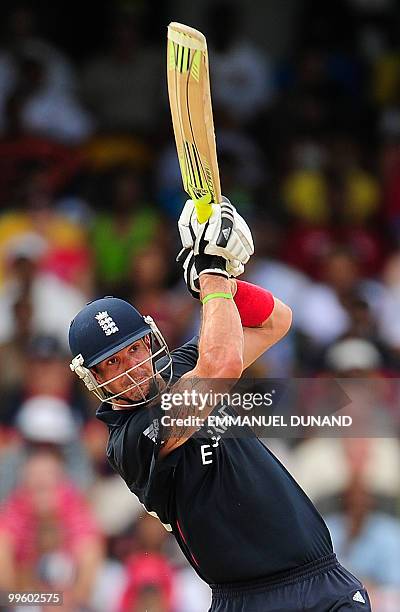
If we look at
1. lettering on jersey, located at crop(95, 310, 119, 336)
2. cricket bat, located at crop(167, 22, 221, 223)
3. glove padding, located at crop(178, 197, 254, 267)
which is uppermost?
cricket bat, located at crop(167, 22, 221, 223)

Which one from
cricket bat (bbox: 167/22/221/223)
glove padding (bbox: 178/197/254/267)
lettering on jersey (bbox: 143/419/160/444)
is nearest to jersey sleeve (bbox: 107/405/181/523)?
lettering on jersey (bbox: 143/419/160/444)

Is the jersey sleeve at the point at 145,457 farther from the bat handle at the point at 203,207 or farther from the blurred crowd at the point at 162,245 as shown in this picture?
the blurred crowd at the point at 162,245

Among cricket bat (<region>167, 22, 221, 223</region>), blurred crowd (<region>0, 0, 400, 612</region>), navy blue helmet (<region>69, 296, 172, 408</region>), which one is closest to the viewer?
navy blue helmet (<region>69, 296, 172, 408</region>)

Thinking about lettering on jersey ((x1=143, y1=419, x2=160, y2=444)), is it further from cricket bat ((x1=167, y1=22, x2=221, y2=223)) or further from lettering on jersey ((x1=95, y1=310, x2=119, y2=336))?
cricket bat ((x1=167, y1=22, x2=221, y2=223))

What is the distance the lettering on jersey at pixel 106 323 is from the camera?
3613 millimetres

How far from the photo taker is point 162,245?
25.2 ft

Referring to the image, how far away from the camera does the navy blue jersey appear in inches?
143

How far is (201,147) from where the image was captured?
12.6 ft

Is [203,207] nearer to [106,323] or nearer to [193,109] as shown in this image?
[193,109]

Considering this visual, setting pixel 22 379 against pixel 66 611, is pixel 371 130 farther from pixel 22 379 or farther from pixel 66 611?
pixel 66 611

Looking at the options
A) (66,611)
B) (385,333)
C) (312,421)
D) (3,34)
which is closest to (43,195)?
(3,34)

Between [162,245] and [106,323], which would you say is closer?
[106,323]

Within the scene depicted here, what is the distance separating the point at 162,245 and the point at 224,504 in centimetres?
416

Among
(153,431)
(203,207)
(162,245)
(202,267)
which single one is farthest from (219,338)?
(162,245)
